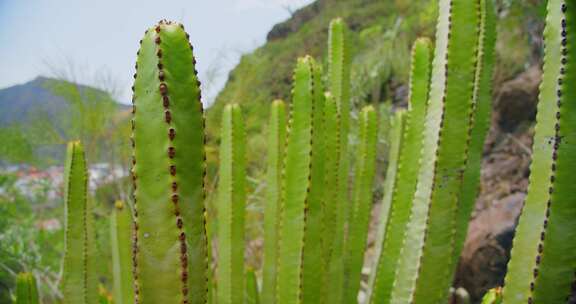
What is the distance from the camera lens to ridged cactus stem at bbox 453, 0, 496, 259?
6.91 ft

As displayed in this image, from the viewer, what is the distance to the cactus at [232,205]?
269cm

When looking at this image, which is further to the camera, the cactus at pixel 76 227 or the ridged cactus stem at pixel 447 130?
the cactus at pixel 76 227

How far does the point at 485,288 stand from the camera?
3.80 meters

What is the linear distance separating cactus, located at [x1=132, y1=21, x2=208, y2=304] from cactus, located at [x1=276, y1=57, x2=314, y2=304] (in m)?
0.70

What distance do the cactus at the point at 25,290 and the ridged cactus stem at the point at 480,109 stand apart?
1.82m

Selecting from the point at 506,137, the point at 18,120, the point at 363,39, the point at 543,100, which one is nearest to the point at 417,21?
the point at 363,39

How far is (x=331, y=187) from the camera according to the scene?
238 centimetres

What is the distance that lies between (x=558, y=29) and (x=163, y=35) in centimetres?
106

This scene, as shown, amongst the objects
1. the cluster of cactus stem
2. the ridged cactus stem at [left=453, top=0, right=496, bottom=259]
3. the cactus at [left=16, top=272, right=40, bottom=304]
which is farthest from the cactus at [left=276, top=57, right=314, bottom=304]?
the cactus at [left=16, top=272, right=40, bottom=304]

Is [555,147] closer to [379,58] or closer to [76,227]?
[76,227]

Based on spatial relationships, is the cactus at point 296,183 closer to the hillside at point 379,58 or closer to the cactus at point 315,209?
the cactus at point 315,209

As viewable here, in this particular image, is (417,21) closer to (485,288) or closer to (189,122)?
(485,288)

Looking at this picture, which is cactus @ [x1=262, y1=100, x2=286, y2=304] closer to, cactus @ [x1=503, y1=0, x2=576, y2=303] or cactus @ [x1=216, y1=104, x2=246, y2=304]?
cactus @ [x1=216, y1=104, x2=246, y2=304]

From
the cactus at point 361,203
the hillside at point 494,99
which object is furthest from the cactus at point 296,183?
the hillside at point 494,99
